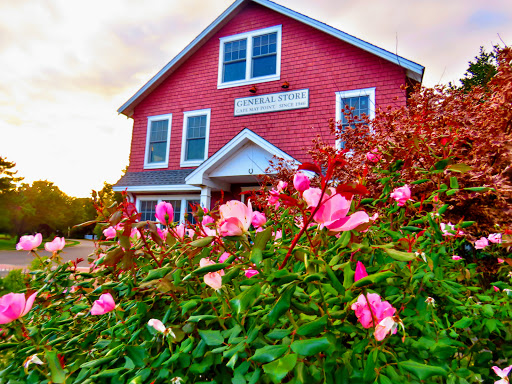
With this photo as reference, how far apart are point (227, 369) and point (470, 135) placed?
2047mm

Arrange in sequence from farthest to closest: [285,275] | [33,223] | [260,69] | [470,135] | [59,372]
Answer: [33,223], [260,69], [470,135], [59,372], [285,275]

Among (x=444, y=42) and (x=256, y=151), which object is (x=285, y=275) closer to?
(x=444, y=42)

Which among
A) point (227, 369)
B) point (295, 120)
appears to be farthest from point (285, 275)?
point (295, 120)

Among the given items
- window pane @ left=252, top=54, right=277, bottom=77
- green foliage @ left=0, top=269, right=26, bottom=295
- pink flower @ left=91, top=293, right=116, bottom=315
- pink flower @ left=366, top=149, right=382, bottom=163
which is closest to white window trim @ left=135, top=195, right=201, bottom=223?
window pane @ left=252, top=54, right=277, bottom=77

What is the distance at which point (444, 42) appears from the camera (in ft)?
A: 17.0

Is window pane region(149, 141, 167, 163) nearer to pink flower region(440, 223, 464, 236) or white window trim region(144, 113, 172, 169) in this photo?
white window trim region(144, 113, 172, 169)

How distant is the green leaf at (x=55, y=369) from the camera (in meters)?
0.71

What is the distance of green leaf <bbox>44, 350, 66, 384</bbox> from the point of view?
2.34 ft

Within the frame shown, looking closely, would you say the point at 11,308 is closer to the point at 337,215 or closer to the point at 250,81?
the point at 337,215

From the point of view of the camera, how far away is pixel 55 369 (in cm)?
73

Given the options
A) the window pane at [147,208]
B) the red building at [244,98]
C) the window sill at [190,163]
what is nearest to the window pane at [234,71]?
the red building at [244,98]

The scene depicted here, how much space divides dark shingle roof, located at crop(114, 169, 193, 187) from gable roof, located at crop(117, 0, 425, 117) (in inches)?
99.5

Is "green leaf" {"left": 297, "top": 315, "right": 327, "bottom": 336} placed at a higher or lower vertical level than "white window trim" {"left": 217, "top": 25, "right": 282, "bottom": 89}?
lower

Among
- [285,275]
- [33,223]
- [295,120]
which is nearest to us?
[285,275]
